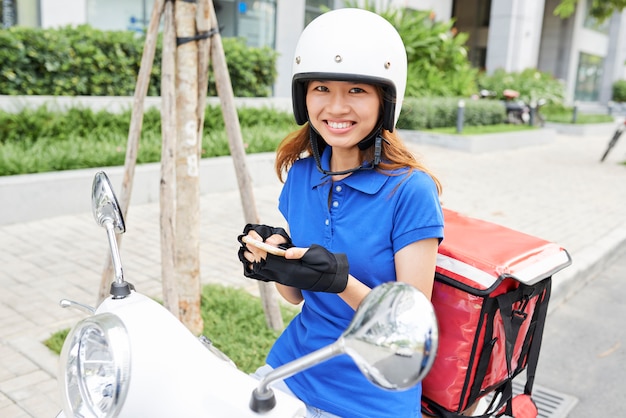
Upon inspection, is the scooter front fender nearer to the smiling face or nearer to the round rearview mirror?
the round rearview mirror

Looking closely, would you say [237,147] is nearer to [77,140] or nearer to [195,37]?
[195,37]

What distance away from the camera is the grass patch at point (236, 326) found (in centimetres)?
345

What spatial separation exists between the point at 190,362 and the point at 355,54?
0.88m

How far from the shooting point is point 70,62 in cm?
791

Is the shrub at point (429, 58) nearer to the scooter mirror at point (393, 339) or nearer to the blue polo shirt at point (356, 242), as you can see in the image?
the blue polo shirt at point (356, 242)

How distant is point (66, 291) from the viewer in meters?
4.34

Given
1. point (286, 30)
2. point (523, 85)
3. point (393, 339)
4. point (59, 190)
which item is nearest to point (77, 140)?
point (59, 190)

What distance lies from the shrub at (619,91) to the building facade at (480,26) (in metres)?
0.29

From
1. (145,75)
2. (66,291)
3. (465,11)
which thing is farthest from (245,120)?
(465,11)

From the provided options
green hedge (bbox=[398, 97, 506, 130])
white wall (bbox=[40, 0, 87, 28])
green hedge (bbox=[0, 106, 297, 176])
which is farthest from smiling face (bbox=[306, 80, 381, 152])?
green hedge (bbox=[398, 97, 506, 130])

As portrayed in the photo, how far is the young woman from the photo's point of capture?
1598 mm

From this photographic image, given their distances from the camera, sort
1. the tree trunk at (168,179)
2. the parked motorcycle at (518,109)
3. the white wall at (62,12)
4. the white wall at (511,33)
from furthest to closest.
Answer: the white wall at (511,33), the parked motorcycle at (518,109), the white wall at (62,12), the tree trunk at (168,179)

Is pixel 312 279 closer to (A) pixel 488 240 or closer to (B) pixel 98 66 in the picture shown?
(A) pixel 488 240

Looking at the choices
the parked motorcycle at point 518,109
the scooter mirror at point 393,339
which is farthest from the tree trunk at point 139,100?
the parked motorcycle at point 518,109
